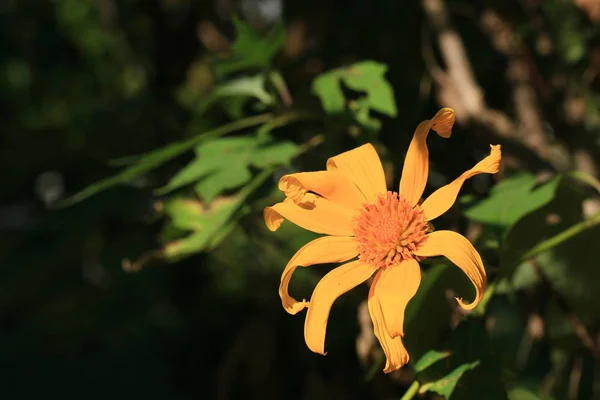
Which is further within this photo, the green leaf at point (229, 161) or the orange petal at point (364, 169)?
the green leaf at point (229, 161)

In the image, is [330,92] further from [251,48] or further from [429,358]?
[429,358]

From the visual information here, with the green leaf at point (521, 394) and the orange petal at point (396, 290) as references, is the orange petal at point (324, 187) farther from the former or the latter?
the green leaf at point (521, 394)

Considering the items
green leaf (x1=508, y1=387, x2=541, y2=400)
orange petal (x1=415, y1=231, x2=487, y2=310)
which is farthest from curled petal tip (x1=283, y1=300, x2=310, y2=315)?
green leaf (x1=508, y1=387, x2=541, y2=400)

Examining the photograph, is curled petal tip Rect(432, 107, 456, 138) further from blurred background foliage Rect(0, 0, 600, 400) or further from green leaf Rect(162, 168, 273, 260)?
green leaf Rect(162, 168, 273, 260)

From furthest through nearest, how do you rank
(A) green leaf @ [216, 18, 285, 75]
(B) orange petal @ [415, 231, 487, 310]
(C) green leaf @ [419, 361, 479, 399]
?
(A) green leaf @ [216, 18, 285, 75] → (C) green leaf @ [419, 361, 479, 399] → (B) orange petal @ [415, 231, 487, 310]

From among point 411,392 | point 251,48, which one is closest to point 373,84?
point 251,48

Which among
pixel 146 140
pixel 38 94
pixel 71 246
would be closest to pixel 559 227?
pixel 146 140

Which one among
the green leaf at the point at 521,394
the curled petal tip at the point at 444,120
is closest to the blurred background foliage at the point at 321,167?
the green leaf at the point at 521,394
